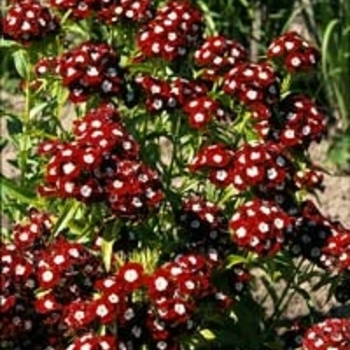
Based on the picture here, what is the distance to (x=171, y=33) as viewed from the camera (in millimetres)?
5828

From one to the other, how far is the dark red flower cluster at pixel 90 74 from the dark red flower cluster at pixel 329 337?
4.93ft

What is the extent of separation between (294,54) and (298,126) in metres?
0.41

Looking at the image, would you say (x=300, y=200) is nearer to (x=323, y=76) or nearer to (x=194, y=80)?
(x=194, y=80)

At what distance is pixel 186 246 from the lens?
5.50 meters

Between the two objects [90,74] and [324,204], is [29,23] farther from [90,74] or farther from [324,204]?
[324,204]

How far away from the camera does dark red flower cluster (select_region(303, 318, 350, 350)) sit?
193 inches

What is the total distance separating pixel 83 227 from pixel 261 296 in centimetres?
244

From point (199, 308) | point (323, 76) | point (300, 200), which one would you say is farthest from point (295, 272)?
point (323, 76)

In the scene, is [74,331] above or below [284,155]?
below

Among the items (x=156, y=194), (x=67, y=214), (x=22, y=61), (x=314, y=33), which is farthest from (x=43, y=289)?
Result: (x=314, y=33)

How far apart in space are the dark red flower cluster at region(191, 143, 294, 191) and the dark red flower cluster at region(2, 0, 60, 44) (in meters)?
1.13

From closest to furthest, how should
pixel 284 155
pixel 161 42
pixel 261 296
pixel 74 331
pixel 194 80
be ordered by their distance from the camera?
pixel 74 331 < pixel 284 155 < pixel 161 42 < pixel 194 80 < pixel 261 296

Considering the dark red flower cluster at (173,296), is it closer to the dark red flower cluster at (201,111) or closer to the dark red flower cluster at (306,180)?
the dark red flower cluster at (201,111)

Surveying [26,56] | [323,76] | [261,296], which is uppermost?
[26,56]
